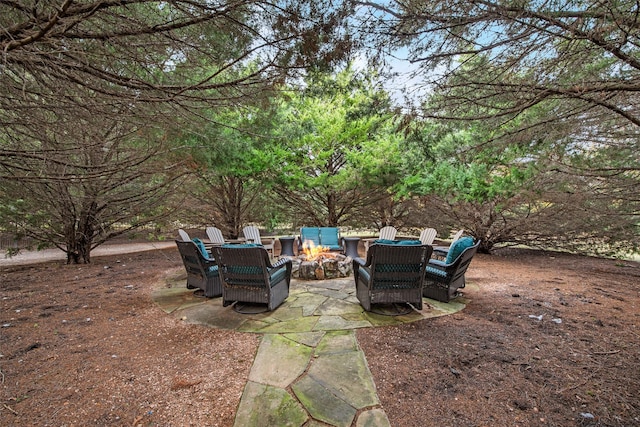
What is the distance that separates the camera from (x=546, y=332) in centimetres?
263

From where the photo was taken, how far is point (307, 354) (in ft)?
7.37

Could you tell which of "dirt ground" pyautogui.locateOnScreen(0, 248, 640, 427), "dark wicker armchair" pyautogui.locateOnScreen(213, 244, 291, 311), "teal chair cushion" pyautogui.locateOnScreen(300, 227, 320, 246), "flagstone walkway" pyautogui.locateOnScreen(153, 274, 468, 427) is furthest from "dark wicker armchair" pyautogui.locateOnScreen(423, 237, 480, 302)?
"teal chair cushion" pyautogui.locateOnScreen(300, 227, 320, 246)


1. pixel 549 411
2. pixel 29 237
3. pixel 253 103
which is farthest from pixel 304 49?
pixel 29 237

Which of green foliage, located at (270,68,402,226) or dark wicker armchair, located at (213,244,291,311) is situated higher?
green foliage, located at (270,68,402,226)

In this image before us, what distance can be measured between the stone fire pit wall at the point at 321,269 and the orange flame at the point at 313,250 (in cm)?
30

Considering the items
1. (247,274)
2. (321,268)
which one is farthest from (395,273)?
(321,268)

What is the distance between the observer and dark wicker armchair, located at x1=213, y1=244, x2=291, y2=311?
9.96ft

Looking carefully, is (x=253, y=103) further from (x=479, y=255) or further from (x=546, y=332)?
(x=479, y=255)

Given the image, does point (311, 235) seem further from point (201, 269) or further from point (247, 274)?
point (247, 274)

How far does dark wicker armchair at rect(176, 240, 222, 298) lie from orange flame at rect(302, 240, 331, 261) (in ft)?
6.43

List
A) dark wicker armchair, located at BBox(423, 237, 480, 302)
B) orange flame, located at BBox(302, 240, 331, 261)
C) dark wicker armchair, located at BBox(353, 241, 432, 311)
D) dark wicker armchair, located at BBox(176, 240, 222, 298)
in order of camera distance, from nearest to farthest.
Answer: dark wicker armchair, located at BBox(353, 241, 432, 311) → dark wicker armchair, located at BBox(423, 237, 480, 302) → dark wicker armchair, located at BBox(176, 240, 222, 298) → orange flame, located at BBox(302, 240, 331, 261)

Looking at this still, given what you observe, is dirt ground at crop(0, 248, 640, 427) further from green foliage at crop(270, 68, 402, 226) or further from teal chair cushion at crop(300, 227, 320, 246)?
green foliage at crop(270, 68, 402, 226)

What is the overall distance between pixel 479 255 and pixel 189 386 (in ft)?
26.1

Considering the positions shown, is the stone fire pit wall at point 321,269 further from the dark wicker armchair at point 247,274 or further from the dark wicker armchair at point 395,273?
the dark wicker armchair at point 395,273
